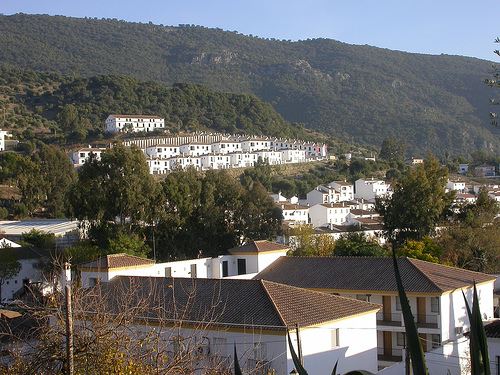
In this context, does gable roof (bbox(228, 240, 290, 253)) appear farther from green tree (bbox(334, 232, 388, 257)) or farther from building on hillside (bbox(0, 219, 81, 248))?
building on hillside (bbox(0, 219, 81, 248))

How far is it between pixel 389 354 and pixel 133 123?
252 ft

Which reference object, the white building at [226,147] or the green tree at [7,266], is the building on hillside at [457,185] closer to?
the white building at [226,147]

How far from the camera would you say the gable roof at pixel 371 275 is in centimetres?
2327

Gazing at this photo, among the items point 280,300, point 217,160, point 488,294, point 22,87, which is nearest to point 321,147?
point 217,160

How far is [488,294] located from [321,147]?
257 ft

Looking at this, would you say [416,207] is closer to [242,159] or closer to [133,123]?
[242,159]

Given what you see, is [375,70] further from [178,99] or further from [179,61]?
[178,99]

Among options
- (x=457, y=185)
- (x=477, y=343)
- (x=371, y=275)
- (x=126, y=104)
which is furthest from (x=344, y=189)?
(x=477, y=343)

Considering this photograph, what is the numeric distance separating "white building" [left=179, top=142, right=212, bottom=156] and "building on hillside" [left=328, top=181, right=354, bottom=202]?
18.6 m

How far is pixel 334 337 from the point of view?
1833 centimetres

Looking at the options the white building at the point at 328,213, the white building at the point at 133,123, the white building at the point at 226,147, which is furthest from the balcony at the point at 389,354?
the white building at the point at 133,123

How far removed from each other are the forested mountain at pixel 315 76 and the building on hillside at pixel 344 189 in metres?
59.5

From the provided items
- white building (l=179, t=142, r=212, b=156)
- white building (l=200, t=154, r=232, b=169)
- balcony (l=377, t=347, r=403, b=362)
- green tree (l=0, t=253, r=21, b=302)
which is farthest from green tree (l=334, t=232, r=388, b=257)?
white building (l=179, t=142, r=212, b=156)

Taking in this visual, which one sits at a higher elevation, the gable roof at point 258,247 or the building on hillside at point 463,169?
the building on hillside at point 463,169
